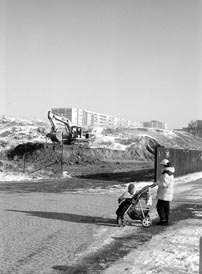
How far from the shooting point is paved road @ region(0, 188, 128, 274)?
273 inches

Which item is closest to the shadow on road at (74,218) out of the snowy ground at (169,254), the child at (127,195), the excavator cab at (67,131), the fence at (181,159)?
the child at (127,195)

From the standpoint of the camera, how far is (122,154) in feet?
166

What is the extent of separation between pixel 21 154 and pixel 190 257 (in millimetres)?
38275

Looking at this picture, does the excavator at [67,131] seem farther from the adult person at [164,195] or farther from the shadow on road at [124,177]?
the adult person at [164,195]

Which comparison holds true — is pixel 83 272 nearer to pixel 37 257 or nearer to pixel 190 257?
pixel 37 257

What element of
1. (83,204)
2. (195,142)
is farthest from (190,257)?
(195,142)

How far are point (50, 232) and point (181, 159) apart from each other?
20529 millimetres

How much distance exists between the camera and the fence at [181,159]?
22.4 metres

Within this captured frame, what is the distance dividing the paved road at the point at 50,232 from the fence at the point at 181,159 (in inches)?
295

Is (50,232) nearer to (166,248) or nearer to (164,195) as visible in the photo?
(166,248)

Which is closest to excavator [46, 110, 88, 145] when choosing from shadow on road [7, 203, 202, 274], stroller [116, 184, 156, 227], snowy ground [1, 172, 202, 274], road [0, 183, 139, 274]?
road [0, 183, 139, 274]

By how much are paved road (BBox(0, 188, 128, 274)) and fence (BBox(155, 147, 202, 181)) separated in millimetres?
7500

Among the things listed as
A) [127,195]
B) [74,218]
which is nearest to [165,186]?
[127,195]

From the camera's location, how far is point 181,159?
28.8m
